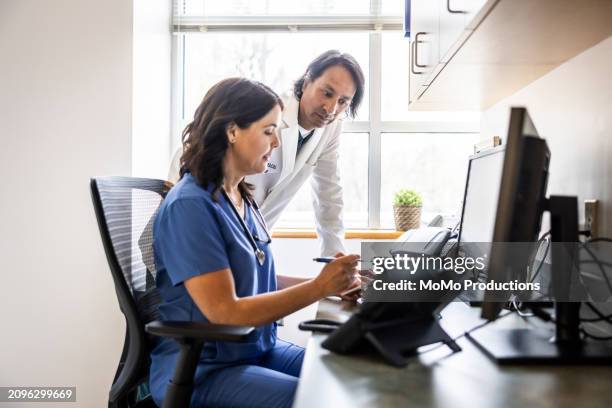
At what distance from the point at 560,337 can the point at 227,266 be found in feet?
1.97

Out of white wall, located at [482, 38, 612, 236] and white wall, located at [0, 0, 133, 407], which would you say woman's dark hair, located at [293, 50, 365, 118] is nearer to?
white wall, located at [482, 38, 612, 236]

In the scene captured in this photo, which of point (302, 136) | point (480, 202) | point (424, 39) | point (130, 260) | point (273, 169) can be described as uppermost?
point (424, 39)

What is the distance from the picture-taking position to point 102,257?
6.66 ft

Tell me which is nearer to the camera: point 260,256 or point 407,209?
point 260,256

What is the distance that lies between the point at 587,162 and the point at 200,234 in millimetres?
865

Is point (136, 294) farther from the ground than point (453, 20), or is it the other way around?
point (453, 20)

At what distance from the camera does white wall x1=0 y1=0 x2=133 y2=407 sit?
78.4 inches

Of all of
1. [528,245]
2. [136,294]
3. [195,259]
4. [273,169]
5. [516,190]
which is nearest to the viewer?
[516,190]

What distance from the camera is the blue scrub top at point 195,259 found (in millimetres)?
929

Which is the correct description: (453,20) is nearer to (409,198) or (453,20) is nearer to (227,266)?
(227,266)

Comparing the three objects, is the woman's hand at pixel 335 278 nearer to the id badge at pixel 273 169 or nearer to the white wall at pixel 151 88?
the id badge at pixel 273 169

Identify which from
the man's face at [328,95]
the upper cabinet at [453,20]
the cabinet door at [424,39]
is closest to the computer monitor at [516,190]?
the upper cabinet at [453,20]

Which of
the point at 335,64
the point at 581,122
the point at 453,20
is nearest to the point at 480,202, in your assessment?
the point at 581,122

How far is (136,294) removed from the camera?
1.04 m
